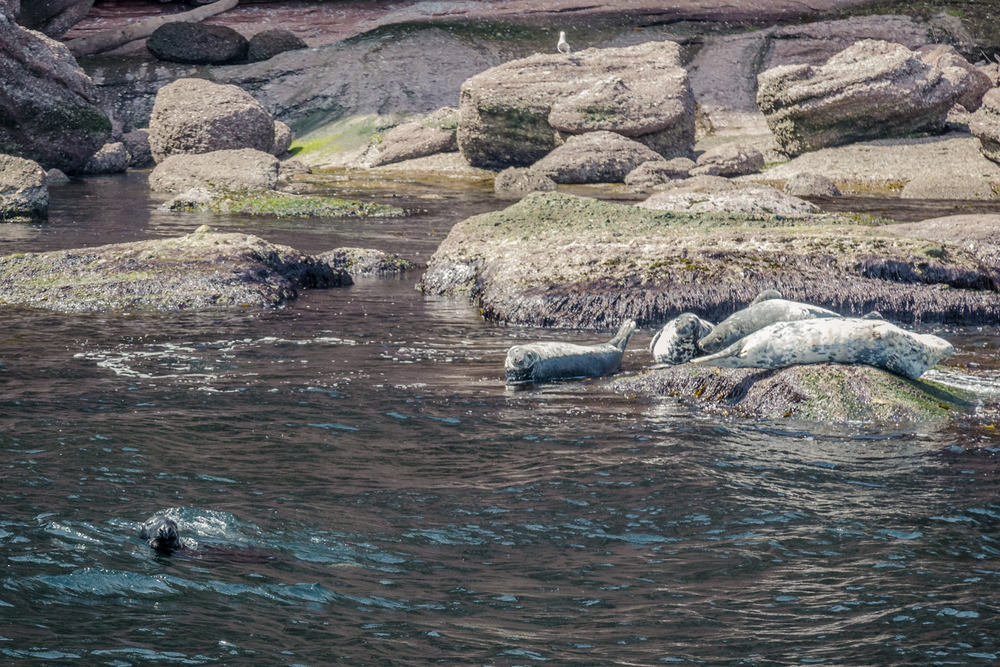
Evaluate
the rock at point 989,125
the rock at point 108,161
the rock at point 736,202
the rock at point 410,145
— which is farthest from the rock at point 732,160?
the rock at point 108,161

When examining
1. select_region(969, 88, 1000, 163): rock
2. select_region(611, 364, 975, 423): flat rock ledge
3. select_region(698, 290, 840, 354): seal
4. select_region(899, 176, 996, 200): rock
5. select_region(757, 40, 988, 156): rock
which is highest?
select_region(757, 40, 988, 156): rock

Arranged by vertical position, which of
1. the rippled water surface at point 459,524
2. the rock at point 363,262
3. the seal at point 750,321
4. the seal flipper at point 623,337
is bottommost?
the rippled water surface at point 459,524

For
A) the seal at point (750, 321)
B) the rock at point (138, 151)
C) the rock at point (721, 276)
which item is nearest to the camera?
the seal at point (750, 321)

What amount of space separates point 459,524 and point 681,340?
357 cm

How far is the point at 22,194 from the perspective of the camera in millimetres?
17219

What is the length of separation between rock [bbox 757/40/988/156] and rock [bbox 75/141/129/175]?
16824 millimetres

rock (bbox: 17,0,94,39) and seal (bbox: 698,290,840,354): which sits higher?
rock (bbox: 17,0,94,39)

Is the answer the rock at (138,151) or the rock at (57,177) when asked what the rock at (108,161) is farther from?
the rock at (57,177)

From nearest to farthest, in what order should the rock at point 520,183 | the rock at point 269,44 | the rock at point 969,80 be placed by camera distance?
the rock at point 520,183 < the rock at point 969,80 < the rock at point 269,44

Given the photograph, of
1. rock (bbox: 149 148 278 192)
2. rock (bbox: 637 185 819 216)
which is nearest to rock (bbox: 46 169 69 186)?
rock (bbox: 149 148 278 192)

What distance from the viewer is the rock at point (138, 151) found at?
28.4 metres

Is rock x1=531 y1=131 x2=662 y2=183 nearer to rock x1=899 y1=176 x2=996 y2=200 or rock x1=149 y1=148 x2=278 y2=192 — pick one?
rock x1=899 y1=176 x2=996 y2=200

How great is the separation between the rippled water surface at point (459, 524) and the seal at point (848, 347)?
26.7 inches

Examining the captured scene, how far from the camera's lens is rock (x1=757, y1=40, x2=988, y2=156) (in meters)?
Answer: 24.6
